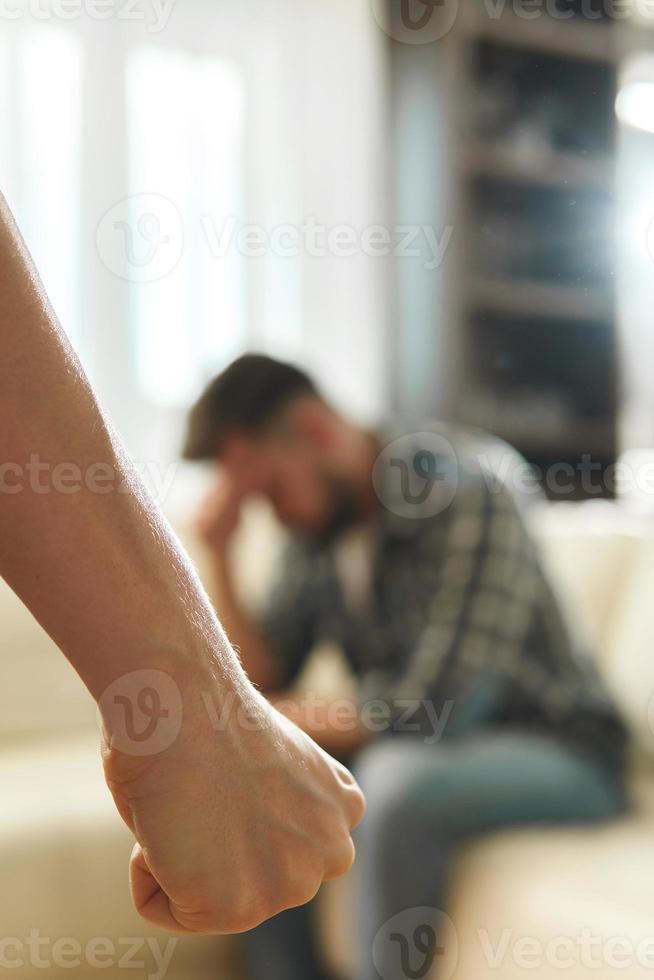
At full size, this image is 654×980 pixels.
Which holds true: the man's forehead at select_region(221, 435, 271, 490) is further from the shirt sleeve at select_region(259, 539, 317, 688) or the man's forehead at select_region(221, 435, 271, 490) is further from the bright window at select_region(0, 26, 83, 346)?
the bright window at select_region(0, 26, 83, 346)

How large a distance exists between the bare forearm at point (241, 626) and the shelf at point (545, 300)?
495mm

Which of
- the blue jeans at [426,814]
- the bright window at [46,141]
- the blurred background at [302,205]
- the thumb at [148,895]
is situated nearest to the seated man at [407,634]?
the blue jeans at [426,814]

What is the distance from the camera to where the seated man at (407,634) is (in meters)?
1.12

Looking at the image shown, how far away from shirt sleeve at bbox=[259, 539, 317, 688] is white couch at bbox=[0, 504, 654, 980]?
27cm

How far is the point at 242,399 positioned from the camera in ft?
4.47

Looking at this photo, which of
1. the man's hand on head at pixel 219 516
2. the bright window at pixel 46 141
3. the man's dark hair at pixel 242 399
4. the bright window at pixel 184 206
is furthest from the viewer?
the bright window at pixel 184 206

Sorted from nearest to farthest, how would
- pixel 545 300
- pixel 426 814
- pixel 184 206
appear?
pixel 545 300
pixel 426 814
pixel 184 206

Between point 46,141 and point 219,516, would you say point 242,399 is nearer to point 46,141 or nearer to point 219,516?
point 219,516

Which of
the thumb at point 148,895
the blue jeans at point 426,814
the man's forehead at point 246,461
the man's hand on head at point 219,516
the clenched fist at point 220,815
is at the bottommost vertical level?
Result: the blue jeans at point 426,814

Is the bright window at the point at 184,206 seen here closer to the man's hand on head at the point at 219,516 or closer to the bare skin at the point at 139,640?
the man's hand on head at the point at 219,516

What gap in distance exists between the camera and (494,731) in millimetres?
1251

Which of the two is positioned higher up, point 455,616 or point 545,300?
point 545,300

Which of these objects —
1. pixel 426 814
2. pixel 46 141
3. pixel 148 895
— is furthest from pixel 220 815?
pixel 46 141

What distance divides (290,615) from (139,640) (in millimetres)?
1122
